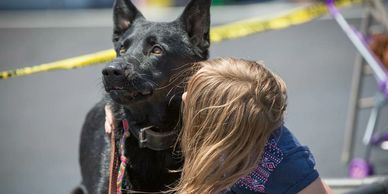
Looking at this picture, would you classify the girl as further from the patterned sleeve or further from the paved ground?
the paved ground

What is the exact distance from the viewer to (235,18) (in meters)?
13.2

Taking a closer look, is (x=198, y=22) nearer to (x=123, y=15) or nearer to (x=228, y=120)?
(x=123, y=15)

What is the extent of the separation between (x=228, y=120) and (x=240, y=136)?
0.07 metres

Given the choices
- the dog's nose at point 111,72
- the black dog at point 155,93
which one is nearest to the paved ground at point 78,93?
the black dog at point 155,93

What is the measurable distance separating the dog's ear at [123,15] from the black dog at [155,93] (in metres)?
0.05

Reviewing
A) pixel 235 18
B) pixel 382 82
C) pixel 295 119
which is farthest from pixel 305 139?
pixel 235 18

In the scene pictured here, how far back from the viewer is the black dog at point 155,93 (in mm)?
2953

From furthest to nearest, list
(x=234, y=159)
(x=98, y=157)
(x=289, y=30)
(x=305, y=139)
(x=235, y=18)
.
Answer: (x=235, y=18) < (x=289, y=30) < (x=305, y=139) < (x=98, y=157) < (x=234, y=159)

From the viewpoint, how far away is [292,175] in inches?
98.3

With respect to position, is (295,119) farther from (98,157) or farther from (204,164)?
(204,164)

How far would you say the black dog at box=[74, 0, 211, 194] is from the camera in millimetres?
2953

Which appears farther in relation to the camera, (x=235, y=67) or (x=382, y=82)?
(x=382, y=82)

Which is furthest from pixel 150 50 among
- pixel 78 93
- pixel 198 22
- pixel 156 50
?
pixel 78 93

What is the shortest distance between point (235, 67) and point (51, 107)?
582 centimetres
